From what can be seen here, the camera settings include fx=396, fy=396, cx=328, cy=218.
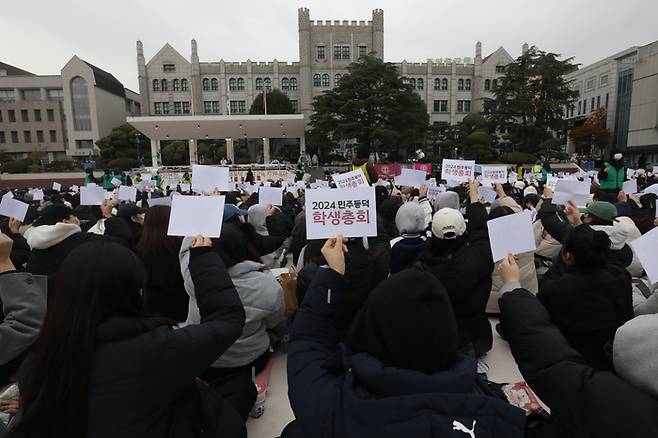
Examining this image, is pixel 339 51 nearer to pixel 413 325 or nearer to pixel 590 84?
pixel 590 84

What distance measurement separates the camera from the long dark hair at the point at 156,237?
9.01 ft

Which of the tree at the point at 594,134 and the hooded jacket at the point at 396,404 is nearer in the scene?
the hooded jacket at the point at 396,404

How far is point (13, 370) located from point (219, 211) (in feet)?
5.48

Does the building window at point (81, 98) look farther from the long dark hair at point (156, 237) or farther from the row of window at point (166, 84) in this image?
the long dark hair at point (156, 237)

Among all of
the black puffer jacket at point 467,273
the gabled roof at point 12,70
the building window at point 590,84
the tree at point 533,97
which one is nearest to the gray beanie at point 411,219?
the black puffer jacket at point 467,273

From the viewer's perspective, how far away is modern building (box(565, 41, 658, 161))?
107ft

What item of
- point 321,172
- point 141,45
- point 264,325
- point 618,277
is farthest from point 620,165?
point 141,45

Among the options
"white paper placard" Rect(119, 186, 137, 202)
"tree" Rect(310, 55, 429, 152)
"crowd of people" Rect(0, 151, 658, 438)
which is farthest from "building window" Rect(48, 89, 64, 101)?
"crowd of people" Rect(0, 151, 658, 438)

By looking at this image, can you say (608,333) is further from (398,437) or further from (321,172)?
(321,172)

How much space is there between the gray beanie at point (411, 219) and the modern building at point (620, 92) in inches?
1356

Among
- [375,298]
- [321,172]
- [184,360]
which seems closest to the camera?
[375,298]

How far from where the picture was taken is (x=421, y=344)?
Answer: 1040 millimetres

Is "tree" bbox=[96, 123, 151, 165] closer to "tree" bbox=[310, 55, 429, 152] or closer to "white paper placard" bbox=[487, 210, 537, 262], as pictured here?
"tree" bbox=[310, 55, 429, 152]

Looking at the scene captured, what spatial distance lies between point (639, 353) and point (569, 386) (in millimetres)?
193
